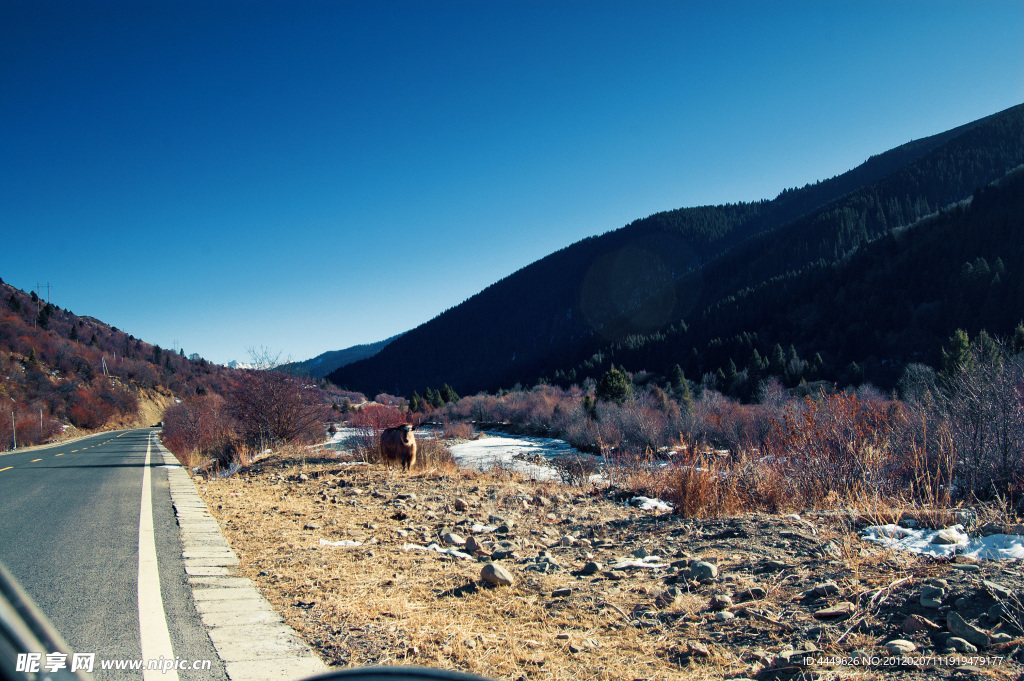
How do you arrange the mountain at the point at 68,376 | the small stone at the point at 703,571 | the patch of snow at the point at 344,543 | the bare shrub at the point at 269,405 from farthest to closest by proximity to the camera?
1. the mountain at the point at 68,376
2. the bare shrub at the point at 269,405
3. the patch of snow at the point at 344,543
4. the small stone at the point at 703,571

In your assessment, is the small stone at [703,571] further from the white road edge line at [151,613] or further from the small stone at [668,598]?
the white road edge line at [151,613]

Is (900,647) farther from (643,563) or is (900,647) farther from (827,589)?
(643,563)

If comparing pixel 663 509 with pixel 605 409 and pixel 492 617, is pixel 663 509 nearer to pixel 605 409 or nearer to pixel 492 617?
pixel 492 617

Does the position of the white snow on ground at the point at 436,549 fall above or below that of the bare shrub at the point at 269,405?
below

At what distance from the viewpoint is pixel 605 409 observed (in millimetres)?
31328

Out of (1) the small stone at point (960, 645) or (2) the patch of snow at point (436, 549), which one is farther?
(2) the patch of snow at point (436, 549)

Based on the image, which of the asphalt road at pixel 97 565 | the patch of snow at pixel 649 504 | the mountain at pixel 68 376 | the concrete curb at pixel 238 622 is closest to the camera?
the concrete curb at pixel 238 622

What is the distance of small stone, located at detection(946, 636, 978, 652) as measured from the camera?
239 centimetres

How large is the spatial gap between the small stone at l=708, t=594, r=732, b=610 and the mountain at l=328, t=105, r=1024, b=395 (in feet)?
184

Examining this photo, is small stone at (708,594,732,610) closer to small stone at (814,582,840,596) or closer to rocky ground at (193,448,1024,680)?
rocky ground at (193,448,1024,680)

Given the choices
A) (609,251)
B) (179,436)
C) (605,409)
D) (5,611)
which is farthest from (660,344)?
(609,251)

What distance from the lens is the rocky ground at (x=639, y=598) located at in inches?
99.7

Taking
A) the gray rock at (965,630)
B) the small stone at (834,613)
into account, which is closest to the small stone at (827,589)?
the small stone at (834,613)

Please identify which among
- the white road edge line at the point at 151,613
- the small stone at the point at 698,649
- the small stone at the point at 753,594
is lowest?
the small stone at the point at 753,594
